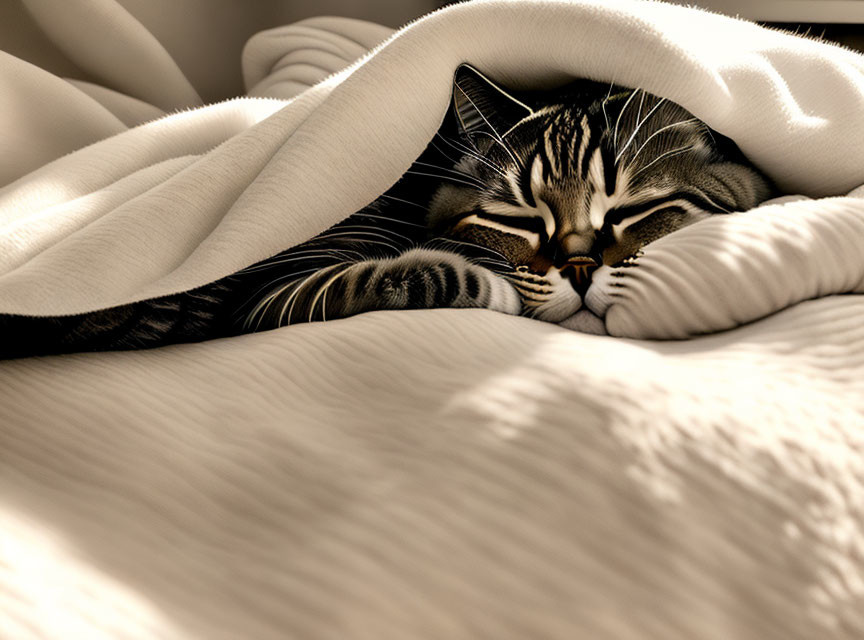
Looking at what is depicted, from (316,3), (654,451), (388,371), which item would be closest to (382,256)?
(388,371)

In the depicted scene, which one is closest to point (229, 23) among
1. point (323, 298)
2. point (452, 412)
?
point (323, 298)

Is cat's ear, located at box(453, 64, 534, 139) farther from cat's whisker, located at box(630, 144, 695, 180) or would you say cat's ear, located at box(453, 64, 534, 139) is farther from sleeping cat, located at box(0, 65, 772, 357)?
cat's whisker, located at box(630, 144, 695, 180)

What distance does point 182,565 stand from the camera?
27cm

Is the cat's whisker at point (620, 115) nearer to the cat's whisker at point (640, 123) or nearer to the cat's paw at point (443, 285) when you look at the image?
the cat's whisker at point (640, 123)

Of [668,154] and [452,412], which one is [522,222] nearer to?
[668,154]

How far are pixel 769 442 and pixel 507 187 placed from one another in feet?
1.01

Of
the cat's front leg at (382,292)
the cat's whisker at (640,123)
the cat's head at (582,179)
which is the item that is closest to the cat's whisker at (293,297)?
the cat's front leg at (382,292)

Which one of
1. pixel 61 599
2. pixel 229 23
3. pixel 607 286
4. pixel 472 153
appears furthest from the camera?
pixel 229 23

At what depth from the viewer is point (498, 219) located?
1.78 ft

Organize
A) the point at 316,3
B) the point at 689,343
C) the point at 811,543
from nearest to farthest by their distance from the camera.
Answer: the point at 811,543 → the point at 689,343 → the point at 316,3

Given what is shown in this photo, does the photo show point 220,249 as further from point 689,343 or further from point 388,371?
point 689,343

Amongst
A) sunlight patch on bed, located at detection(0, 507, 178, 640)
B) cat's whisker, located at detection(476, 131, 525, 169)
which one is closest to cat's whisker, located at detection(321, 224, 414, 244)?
cat's whisker, located at detection(476, 131, 525, 169)

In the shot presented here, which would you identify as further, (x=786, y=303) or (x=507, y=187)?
(x=507, y=187)

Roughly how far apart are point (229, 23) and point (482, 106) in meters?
0.91
